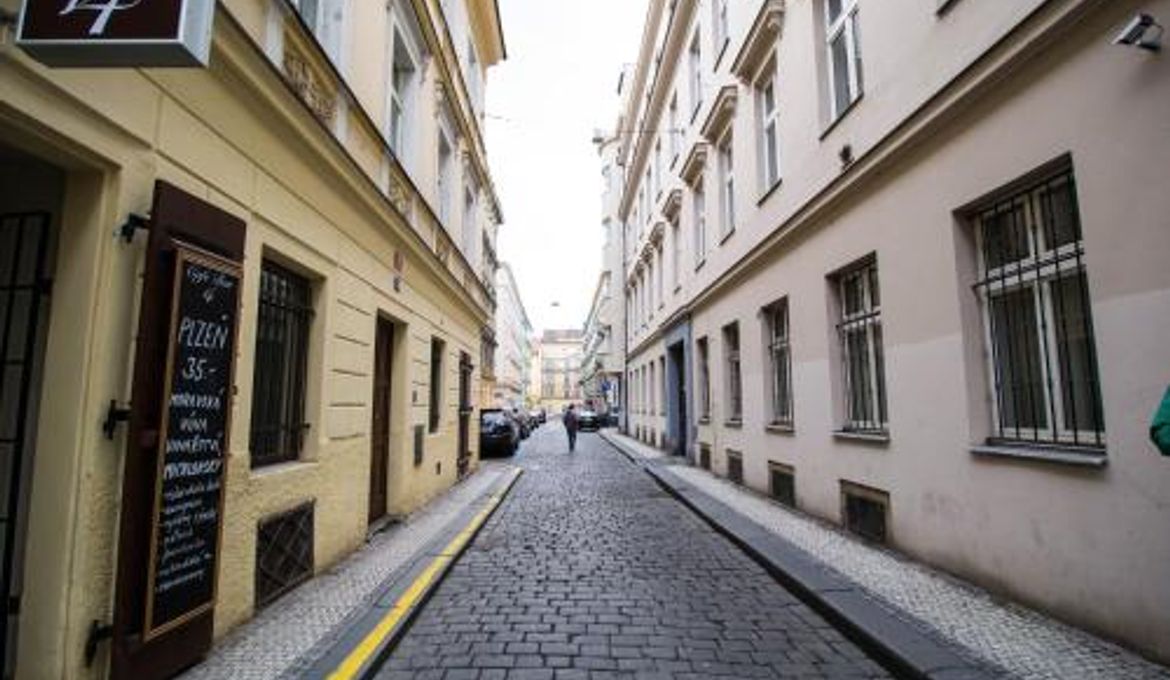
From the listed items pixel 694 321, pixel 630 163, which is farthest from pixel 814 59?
pixel 630 163

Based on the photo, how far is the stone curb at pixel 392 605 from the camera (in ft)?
13.8

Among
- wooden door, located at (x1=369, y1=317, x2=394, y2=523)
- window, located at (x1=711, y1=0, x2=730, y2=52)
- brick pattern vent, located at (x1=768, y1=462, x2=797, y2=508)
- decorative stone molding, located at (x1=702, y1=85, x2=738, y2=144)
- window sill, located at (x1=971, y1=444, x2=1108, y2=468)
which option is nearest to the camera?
window sill, located at (x1=971, y1=444, x2=1108, y2=468)

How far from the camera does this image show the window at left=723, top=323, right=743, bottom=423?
14070mm

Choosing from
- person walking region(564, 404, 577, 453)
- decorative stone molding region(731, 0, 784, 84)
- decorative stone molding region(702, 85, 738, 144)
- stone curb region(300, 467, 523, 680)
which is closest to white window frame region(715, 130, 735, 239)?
decorative stone molding region(702, 85, 738, 144)

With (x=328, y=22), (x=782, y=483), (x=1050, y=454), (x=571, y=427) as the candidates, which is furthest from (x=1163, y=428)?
(x=571, y=427)

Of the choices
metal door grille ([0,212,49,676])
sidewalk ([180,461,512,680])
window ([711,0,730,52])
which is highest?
window ([711,0,730,52])

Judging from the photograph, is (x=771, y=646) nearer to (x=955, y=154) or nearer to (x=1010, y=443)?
(x=1010, y=443)

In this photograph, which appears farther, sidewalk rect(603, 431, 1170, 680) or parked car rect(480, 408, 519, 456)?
parked car rect(480, 408, 519, 456)

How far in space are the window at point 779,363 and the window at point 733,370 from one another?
2.09 meters

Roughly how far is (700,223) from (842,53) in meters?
8.75

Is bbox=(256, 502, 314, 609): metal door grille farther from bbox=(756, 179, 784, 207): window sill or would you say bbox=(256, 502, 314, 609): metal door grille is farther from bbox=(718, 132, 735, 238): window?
bbox=(718, 132, 735, 238): window

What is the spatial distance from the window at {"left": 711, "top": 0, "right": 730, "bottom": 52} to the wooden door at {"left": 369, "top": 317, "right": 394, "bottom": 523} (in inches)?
367

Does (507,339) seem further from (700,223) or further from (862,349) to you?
(862,349)

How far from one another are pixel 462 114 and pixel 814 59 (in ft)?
22.0
